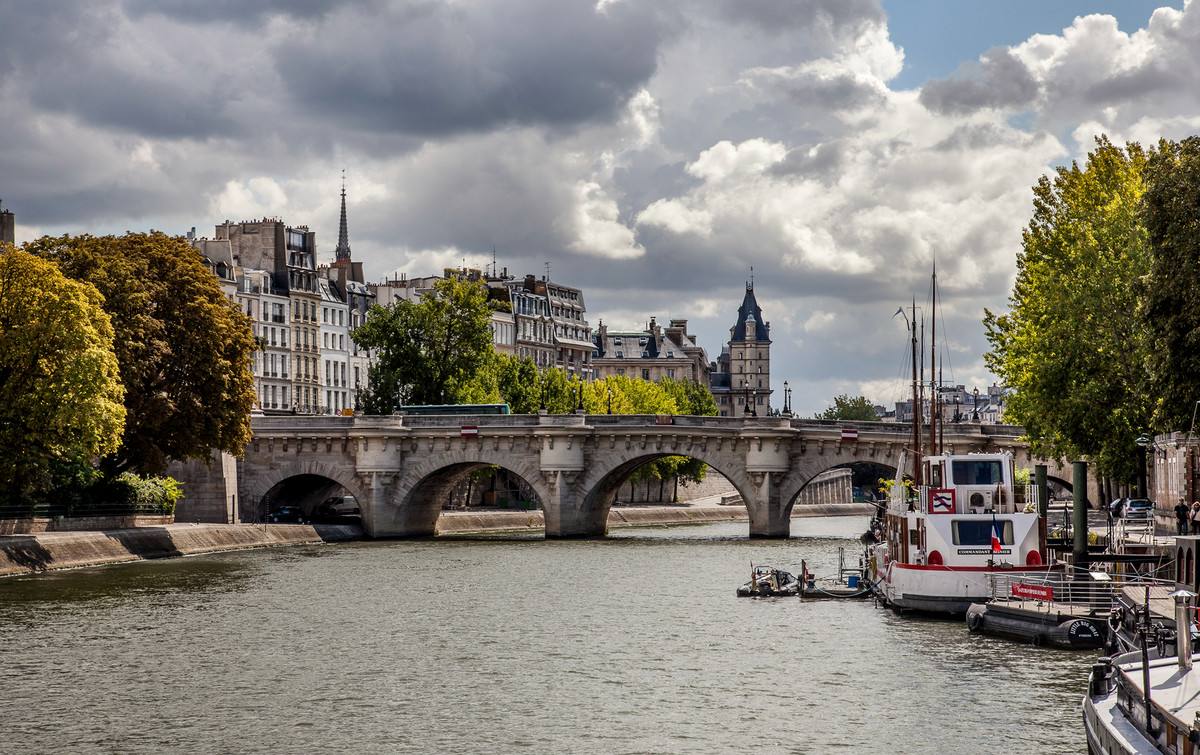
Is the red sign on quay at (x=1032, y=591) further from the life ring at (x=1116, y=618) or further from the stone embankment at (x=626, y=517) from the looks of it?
the stone embankment at (x=626, y=517)

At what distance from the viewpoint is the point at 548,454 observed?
Answer: 10131cm

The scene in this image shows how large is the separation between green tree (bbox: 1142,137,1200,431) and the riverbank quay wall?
149 ft

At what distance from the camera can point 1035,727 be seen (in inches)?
1353

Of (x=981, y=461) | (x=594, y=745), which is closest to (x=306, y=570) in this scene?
→ (x=981, y=461)

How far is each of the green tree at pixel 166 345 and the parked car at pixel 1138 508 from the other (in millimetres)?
37895

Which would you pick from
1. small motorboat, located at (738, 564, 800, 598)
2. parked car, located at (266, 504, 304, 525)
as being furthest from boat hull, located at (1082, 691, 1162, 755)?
parked car, located at (266, 504, 304, 525)

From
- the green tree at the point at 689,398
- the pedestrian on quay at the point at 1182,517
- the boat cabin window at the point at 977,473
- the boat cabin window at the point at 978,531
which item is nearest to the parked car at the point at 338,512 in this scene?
the green tree at the point at 689,398

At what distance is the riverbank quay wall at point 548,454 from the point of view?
99.4 meters

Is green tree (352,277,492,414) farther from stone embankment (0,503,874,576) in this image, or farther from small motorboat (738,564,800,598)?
small motorboat (738,564,800,598)

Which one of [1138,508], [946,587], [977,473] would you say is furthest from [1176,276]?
[1138,508]

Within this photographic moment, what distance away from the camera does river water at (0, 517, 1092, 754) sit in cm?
3428

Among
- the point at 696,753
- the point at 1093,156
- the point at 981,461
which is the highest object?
the point at 1093,156

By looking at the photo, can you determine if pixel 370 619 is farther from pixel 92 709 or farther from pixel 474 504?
pixel 474 504

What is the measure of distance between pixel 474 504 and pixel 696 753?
102230 millimetres
